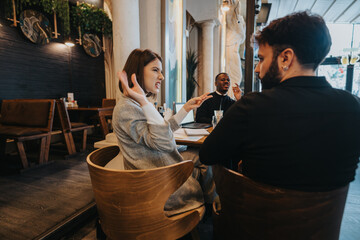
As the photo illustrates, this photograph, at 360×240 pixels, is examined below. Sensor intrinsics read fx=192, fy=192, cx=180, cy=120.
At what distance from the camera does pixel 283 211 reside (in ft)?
2.21

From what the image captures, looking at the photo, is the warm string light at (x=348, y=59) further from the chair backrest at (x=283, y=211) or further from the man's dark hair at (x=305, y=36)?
the chair backrest at (x=283, y=211)

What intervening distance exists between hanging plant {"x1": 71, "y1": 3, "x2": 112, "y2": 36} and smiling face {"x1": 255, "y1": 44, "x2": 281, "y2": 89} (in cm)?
579

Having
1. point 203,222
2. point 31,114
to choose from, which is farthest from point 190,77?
point 203,222

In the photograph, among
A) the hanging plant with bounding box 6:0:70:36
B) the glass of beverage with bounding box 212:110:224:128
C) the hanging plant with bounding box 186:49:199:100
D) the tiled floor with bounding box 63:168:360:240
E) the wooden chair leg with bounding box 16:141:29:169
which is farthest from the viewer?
the hanging plant with bounding box 186:49:199:100

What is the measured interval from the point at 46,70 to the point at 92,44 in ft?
5.37

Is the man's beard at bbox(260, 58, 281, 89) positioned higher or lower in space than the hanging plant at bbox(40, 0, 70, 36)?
lower

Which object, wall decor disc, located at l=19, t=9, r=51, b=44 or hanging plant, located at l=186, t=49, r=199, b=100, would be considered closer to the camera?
wall decor disc, located at l=19, t=9, r=51, b=44

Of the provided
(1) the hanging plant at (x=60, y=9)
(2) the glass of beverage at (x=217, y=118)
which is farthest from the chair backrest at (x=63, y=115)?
(2) the glass of beverage at (x=217, y=118)

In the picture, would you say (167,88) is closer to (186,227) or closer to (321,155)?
→ (186,227)

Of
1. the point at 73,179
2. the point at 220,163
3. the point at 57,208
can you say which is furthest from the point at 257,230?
the point at 73,179

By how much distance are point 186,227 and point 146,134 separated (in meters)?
0.53

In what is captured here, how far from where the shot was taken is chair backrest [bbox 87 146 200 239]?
81cm

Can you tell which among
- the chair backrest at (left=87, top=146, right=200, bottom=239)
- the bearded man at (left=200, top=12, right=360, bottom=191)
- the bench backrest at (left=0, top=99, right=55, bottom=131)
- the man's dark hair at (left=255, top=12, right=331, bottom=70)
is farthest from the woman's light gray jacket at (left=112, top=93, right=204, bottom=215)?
the bench backrest at (left=0, top=99, right=55, bottom=131)

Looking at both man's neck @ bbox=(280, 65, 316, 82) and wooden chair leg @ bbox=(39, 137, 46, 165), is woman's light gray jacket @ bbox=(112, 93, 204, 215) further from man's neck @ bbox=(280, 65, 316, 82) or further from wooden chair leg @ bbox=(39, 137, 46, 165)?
wooden chair leg @ bbox=(39, 137, 46, 165)
